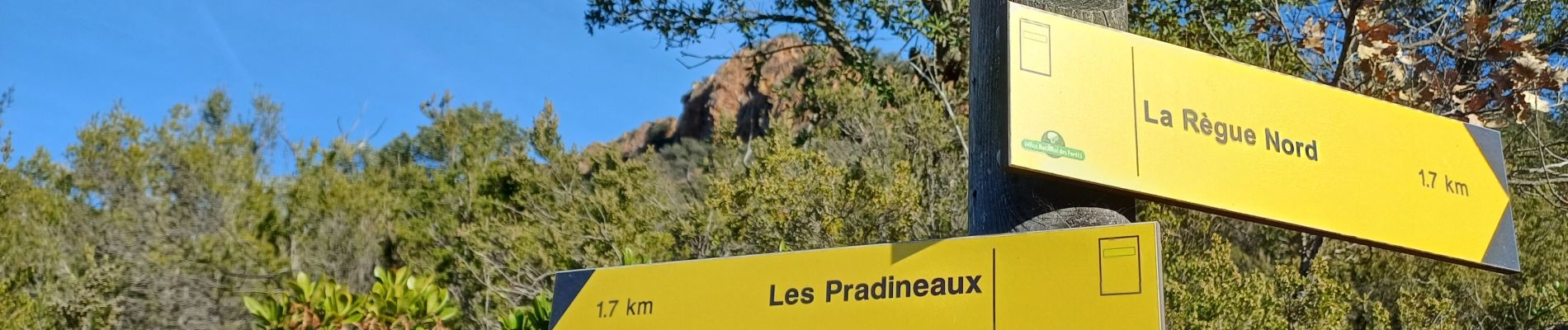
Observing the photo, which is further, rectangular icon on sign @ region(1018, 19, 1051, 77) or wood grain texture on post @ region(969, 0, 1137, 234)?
wood grain texture on post @ region(969, 0, 1137, 234)

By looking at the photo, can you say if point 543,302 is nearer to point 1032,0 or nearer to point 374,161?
point 1032,0

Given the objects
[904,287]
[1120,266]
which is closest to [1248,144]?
[1120,266]

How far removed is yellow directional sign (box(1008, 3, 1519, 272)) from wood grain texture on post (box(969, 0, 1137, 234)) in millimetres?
65

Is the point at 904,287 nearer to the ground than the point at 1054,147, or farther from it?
nearer to the ground

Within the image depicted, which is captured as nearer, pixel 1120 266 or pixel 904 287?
pixel 1120 266

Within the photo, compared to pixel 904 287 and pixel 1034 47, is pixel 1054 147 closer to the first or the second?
pixel 1034 47

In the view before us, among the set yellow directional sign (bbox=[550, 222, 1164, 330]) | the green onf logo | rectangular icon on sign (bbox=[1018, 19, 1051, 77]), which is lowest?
yellow directional sign (bbox=[550, 222, 1164, 330])

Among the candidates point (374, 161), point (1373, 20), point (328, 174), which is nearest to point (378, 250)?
point (328, 174)

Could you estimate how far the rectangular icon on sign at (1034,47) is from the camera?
196 cm

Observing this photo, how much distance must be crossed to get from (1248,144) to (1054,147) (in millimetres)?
451

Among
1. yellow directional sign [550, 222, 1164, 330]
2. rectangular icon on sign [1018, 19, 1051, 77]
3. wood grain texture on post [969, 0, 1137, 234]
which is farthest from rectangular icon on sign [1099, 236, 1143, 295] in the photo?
rectangular icon on sign [1018, 19, 1051, 77]

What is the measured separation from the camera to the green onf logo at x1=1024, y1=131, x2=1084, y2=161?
6.22ft

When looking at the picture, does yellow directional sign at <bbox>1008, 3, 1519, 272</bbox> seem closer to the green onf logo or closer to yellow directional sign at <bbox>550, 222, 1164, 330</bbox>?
the green onf logo

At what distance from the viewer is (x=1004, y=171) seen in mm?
2043
